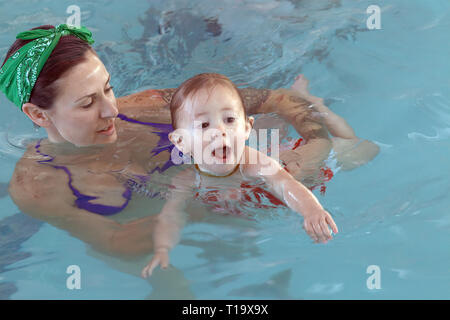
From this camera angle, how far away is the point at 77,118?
1971 millimetres

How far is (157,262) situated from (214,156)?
0.41 metres

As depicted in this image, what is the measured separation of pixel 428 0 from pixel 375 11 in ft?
1.41

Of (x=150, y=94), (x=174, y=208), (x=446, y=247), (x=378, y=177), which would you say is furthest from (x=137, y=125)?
(x=446, y=247)

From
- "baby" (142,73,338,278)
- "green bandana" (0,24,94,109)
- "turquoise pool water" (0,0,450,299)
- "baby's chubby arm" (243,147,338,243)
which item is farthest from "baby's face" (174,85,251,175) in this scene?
"green bandana" (0,24,94,109)

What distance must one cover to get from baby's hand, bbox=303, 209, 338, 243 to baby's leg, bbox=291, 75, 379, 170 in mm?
617

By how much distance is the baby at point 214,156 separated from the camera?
1.76 m

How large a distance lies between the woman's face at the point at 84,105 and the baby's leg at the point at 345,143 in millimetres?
961

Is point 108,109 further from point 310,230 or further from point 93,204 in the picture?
point 310,230

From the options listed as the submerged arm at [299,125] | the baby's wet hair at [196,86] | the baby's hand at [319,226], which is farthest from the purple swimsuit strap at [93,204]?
the baby's hand at [319,226]

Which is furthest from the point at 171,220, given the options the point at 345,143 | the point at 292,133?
the point at 345,143

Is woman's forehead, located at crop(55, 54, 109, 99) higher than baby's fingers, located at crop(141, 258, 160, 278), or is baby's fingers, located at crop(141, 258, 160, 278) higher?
woman's forehead, located at crop(55, 54, 109, 99)

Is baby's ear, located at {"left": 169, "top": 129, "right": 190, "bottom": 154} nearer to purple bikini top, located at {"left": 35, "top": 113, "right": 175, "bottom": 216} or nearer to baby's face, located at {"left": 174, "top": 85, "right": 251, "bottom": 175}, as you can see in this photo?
baby's face, located at {"left": 174, "top": 85, "right": 251, "bottom": 175}

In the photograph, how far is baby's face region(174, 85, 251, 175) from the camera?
5.83ft

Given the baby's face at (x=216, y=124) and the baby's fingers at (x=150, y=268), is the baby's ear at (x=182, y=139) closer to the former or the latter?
the baby's face at (x=216, y=124)
